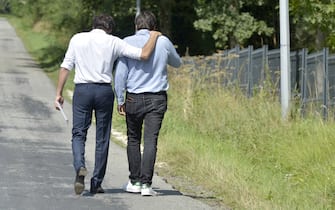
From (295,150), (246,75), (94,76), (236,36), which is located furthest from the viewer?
(236,36)

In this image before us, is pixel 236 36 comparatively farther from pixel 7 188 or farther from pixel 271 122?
pixel 7 188

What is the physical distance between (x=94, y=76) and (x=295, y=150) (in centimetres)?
399

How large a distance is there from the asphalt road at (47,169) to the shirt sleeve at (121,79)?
101 cm

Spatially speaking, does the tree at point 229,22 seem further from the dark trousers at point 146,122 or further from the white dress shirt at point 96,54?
the white dress shirt at point 96,54

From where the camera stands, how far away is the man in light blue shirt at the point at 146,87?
912cm

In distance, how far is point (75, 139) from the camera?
29.7ft

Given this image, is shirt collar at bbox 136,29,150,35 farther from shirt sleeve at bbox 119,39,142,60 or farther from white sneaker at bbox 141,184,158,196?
white sneaker at bbox 141,184,158,196

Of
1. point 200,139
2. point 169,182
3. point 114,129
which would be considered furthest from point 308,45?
point 169,182

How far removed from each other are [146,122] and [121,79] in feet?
1.66

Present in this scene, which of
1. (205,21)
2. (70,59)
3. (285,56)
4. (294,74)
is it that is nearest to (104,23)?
(70,59)

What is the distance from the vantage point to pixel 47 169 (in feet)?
36.5

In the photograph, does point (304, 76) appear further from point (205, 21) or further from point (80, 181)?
point (205, 21)

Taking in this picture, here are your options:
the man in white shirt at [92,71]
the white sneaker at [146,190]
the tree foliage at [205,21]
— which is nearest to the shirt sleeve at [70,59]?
the man in white shirt at [92,71]

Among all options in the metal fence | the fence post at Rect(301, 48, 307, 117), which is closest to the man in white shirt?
the metal fence
